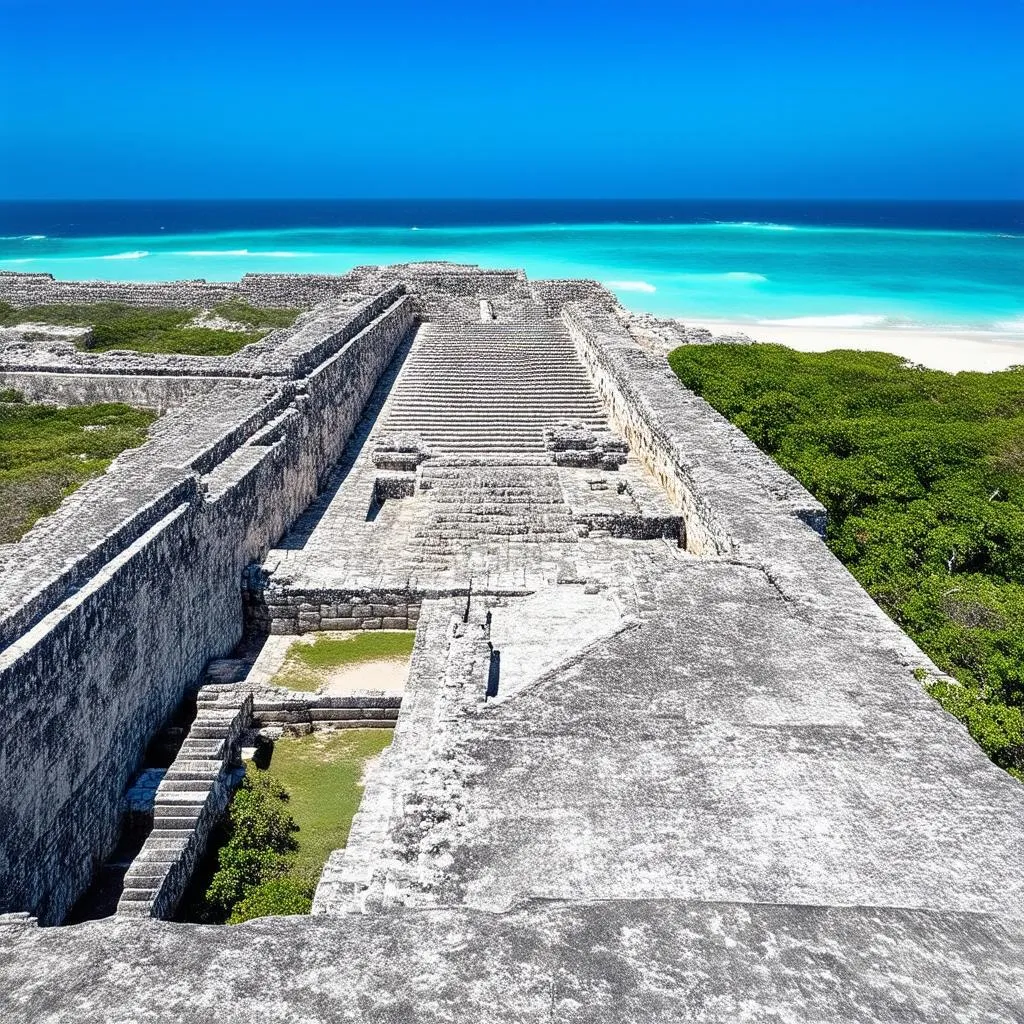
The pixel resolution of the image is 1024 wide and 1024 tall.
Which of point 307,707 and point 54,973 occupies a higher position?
point 54,973

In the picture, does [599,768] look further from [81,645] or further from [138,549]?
[138,549]

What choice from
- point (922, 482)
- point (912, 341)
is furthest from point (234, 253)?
point (922, 482)

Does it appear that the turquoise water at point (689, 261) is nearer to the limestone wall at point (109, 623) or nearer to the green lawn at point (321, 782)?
the limestone wall at point (109, 623)

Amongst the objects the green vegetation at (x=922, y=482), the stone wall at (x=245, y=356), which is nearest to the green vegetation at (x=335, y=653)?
the green vegetation at (x=922, y=482)

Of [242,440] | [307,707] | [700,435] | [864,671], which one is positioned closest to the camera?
[864,671]

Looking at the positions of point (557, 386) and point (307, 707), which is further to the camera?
point (557, 386)

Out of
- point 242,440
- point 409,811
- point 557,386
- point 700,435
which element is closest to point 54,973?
point 409,811

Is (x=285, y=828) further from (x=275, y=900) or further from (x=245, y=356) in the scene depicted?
(x=245, y=356)
